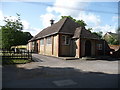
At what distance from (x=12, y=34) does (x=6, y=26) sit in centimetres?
179

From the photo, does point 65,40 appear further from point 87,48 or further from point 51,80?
point 51,80

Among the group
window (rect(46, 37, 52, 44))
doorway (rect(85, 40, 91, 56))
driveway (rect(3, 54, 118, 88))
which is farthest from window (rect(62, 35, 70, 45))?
driveway (rect(3, 54, 118, 88))

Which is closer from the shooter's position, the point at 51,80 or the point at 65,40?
the point at 51,80

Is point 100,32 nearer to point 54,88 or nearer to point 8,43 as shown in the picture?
point 8,43

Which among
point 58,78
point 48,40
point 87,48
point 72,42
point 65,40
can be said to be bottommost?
point 58,78

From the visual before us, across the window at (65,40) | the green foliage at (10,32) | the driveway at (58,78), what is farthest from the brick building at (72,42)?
the driveway at (58,78)

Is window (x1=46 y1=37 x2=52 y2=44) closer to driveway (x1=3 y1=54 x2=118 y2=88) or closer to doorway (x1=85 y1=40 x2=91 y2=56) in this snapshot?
doorway (x1=85 y1=40 x2=91 y2=56)

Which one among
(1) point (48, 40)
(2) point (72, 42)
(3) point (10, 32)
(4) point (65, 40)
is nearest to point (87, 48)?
(2) point (72, 42)

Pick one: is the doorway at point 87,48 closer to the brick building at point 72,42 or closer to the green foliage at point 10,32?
the brick building at point 72,42

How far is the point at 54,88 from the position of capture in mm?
5906

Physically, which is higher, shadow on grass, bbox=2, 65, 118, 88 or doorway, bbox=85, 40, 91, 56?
doorway, bbox=85, 40, 91, 56

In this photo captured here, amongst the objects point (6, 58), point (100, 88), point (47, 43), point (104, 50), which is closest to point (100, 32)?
point (104, 50)

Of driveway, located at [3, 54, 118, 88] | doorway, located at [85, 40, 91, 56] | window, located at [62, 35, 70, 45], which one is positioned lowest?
driveway, located at [3, 54, 118, 88]

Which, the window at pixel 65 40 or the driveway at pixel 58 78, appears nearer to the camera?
the driveway at pixel 58 78
